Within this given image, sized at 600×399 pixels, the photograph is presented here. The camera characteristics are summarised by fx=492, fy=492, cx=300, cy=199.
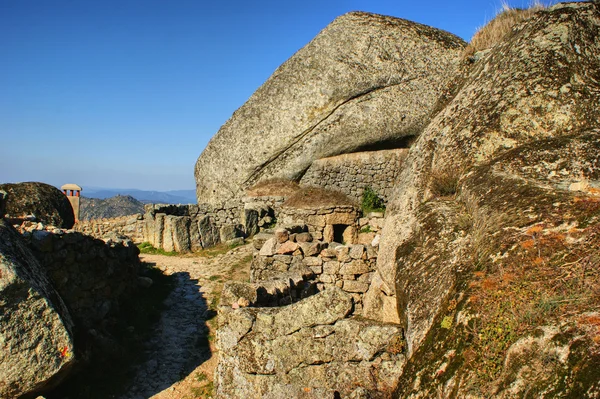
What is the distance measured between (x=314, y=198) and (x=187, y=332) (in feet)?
32.3

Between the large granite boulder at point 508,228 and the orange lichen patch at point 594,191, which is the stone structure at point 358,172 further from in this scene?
the orange lichen patch at point 594,191

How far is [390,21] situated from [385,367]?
67.6ft

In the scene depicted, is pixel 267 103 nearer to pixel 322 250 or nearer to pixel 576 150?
pixel 322 250

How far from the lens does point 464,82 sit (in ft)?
27.3

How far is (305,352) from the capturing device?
6129mm

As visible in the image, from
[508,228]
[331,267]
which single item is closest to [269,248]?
[331,267]

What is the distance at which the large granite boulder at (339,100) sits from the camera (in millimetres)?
21172

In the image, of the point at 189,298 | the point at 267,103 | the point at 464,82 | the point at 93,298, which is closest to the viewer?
the point at 464,82

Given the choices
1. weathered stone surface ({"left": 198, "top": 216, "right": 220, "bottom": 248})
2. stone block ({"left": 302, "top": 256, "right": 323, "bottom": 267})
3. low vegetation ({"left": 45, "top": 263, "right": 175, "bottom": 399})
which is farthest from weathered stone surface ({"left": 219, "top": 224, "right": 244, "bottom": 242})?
stone block ({"left": 302, "top": 256, "right": 323, "bottom": 267})

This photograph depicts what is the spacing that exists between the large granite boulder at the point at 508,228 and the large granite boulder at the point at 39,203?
15.4 metres

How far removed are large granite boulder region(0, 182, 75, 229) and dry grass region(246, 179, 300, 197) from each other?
7711mm

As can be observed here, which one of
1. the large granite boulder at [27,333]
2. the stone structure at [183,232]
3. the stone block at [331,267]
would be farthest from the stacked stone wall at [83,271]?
the stone structure at [183,232]

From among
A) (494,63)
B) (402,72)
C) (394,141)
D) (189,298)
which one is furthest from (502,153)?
(402,72)

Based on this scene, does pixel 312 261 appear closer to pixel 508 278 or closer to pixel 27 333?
pixel 27 333
